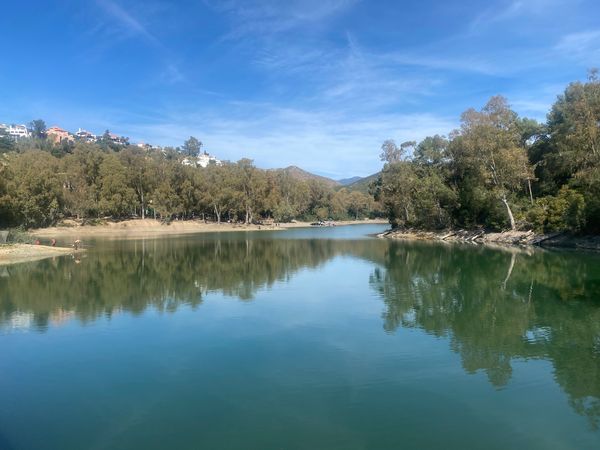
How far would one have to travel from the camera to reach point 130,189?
305 ft

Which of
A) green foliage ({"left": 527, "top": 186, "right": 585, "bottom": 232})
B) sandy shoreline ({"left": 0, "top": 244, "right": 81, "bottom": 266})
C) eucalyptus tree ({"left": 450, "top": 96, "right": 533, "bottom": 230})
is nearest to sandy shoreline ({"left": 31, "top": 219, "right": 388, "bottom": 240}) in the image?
sandy shoreline ({"left": 0, "top": 244, "right": 81, "bottom": 266})

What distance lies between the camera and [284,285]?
2719cm

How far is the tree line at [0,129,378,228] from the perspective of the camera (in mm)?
74438

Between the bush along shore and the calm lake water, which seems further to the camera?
the bush along shore

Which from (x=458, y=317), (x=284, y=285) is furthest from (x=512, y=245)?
(x=458, y=317)

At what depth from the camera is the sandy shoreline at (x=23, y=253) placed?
38.0 metres

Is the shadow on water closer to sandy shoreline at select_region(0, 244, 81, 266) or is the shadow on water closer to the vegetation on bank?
sandy shoreline at select_region(0, 244, 81, 266)

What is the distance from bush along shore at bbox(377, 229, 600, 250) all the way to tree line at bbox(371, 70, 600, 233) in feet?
3.38

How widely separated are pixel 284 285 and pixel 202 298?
570 centimetres

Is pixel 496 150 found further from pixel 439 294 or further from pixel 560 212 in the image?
pixel 439 294

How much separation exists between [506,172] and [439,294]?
126 feet

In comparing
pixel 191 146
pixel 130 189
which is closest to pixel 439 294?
pixel 130 189

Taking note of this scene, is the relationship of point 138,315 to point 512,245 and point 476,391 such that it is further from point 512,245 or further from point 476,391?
point 512,245

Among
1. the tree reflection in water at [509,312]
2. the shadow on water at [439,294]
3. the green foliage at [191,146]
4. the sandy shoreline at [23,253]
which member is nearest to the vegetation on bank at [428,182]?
the shadow on water at [439,294]
